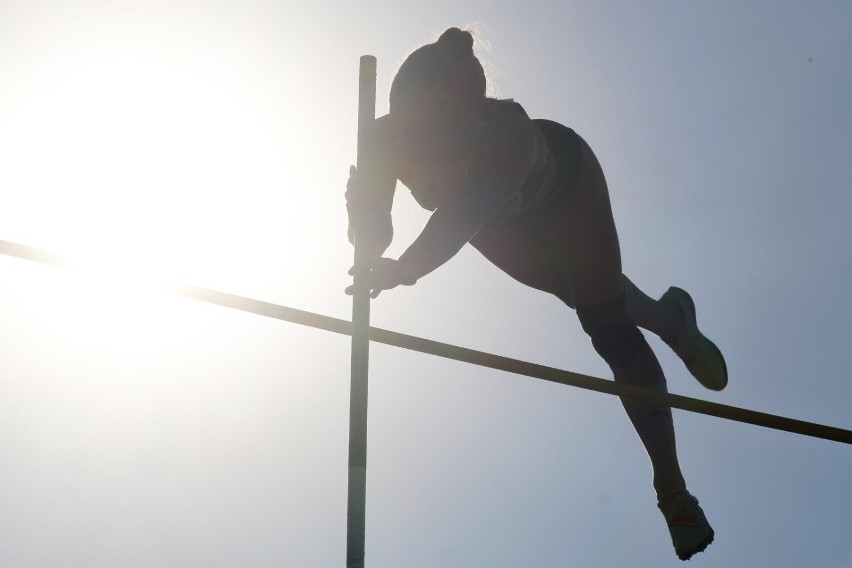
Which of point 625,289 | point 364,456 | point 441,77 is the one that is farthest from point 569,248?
point 364,456

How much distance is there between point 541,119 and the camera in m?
5.31

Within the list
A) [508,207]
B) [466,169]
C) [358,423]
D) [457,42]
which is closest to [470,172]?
[466,169]

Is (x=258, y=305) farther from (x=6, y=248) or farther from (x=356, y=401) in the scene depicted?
(x=6, y=248)

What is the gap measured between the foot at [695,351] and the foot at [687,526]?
83 centimetres

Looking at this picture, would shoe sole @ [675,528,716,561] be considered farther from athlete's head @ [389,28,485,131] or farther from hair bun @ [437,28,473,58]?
hair bun @ [437,28,473,58]

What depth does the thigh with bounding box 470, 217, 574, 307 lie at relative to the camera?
525 cm

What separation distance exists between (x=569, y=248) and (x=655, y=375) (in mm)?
616

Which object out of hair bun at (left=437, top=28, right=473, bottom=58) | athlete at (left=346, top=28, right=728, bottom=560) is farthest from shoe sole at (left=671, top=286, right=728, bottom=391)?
hair bun at (left=437, top=28, right=473, bottom=58)

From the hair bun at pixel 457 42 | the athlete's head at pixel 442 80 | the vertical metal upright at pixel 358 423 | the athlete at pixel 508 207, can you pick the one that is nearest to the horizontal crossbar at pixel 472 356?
the vertical metal upright at pixel 358 423

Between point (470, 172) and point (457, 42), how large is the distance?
0.47 m

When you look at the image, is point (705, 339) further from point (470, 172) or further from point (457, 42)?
point (457, 42)

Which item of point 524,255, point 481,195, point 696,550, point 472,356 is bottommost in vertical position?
point 696,550

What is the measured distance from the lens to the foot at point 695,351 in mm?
5883

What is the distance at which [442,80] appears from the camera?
16.0ft
